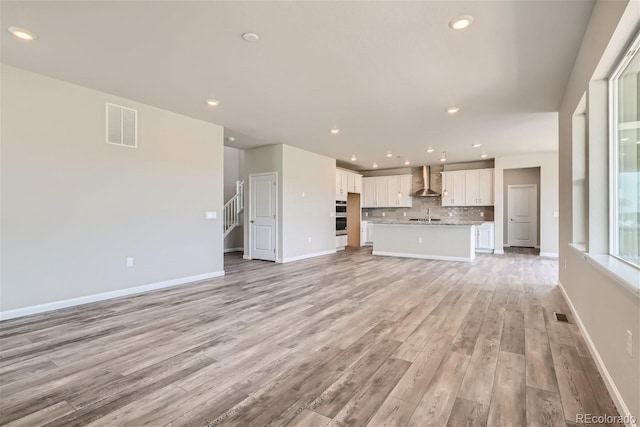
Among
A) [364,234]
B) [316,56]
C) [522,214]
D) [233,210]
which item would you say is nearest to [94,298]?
[316,56]

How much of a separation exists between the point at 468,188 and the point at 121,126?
29.2 feet

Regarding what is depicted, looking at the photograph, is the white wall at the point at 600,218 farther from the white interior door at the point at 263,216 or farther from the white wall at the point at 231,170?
the white wall at the point at 231,170

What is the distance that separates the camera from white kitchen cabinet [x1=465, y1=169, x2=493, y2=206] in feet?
29.8

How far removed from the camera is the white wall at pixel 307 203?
721cm

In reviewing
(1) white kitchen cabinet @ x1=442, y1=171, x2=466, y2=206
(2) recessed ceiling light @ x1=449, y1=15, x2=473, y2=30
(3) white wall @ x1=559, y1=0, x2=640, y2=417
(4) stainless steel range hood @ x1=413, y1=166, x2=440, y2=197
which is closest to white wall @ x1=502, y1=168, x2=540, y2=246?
(1) white kitchen cabinet @ x1=442, y1=171, x2=466, y2=206

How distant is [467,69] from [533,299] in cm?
303

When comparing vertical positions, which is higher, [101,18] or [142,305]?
[101,18]

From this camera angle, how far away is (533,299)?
407 cm

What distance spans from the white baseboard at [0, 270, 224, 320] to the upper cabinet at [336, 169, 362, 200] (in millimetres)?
5073

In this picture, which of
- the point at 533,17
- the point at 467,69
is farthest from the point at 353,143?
the point at 533,17

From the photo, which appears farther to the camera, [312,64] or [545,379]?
[312,64]

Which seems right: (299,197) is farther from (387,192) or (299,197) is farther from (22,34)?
(22,34)

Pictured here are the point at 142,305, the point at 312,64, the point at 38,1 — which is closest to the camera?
the point at 38,1

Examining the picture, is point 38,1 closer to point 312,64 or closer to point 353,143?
point 312,64
